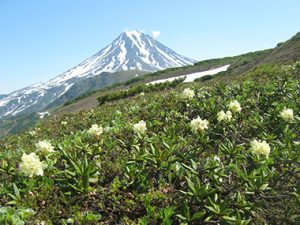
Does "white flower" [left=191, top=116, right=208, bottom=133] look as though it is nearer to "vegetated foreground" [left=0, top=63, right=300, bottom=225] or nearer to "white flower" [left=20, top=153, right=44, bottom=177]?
"vegetated foreground" [left=0, top=63, right=300, bottom=225]

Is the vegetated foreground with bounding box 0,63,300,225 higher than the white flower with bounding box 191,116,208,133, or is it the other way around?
the white flower with bounding box 191,116,208,133

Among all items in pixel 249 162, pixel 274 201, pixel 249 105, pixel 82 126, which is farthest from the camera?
pixel 82 126

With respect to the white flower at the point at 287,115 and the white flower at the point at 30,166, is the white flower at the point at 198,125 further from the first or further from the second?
the white flower at the point at 30,166

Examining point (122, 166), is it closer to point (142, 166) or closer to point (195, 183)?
point (142, 166)

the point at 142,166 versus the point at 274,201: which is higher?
the point at 142,166

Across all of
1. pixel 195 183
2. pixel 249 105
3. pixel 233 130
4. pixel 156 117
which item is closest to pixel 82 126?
pixel 156 117

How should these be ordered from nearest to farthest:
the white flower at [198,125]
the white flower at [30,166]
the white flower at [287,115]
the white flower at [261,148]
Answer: the white flower at [30,166], the white flower at [261,148], the white flower at [198,125], the white flower at [287,115]

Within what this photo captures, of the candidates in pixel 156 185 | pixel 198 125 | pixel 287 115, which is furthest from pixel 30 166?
pixel 287 115

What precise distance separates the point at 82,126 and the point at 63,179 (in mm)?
9002

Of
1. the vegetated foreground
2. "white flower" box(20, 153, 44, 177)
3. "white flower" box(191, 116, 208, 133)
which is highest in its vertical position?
"white flower" box(20, 153, 44, 177)

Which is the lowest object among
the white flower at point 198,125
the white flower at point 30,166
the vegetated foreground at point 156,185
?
the vegetated foreground at point 156,185

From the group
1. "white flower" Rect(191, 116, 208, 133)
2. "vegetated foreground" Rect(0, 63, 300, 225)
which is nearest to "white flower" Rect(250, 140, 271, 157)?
"vegetated foreground" Rect(0, 63, 300, 225)

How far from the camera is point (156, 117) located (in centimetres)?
1029

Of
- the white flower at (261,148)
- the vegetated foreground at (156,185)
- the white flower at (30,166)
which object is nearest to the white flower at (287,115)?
the vegetated foreground at (156,185)
